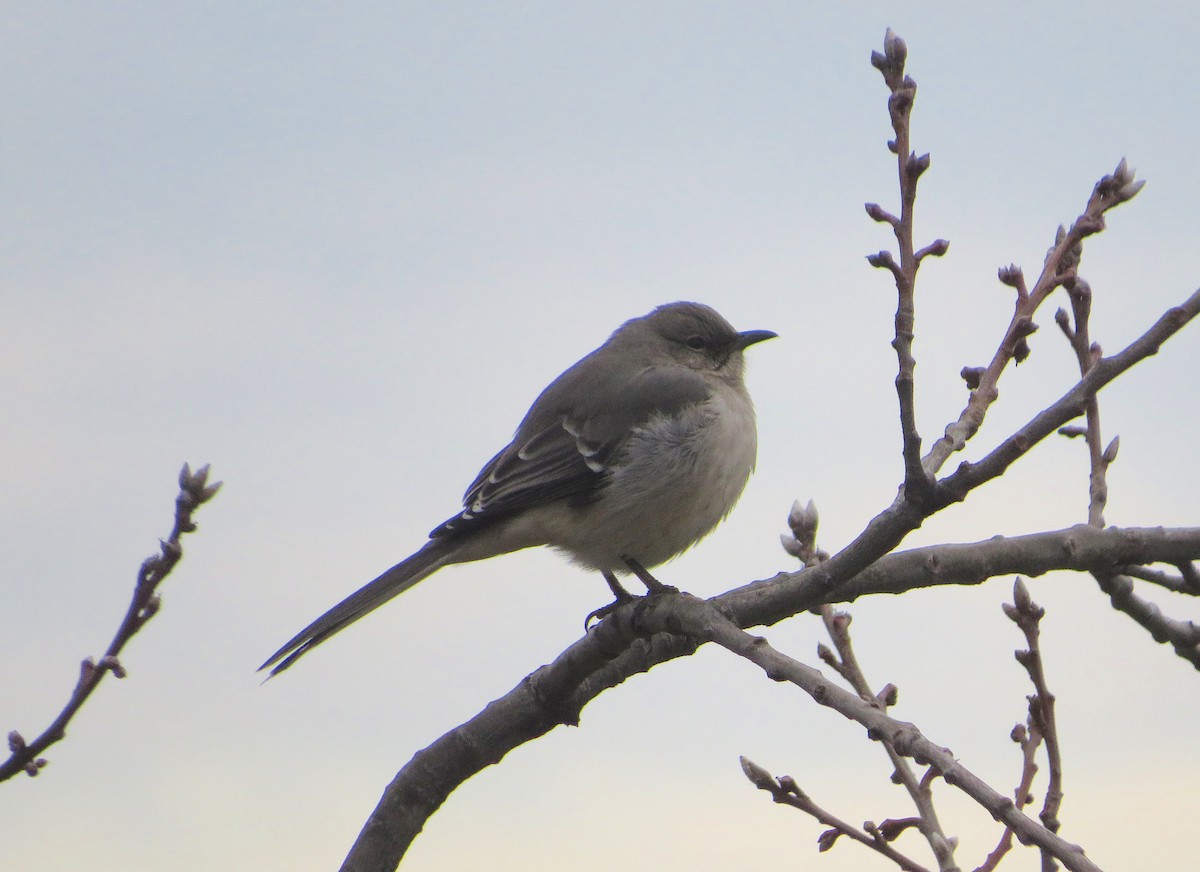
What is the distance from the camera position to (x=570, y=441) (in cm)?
602

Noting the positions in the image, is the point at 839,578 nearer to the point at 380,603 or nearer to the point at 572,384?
the point at 380,603

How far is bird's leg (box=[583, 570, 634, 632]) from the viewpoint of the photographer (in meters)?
5.25

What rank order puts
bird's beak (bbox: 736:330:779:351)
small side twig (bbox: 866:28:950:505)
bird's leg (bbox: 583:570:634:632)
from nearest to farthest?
small side twig (bbox: 866:28:950:505), bird's leg (bbox: 583:570:634:632), bird's beak (bbox: 736:330:779:351)

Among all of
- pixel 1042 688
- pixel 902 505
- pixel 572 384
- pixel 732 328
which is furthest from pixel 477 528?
pixel 902 505

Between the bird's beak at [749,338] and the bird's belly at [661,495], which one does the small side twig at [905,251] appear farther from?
the bird's beak at [749,338]

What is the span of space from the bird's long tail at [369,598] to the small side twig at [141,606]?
196cm

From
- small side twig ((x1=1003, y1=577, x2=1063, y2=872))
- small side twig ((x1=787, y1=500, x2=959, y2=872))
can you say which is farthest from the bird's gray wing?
small side twig ((x1=1003, y1=577, x2=1063, y2=872))

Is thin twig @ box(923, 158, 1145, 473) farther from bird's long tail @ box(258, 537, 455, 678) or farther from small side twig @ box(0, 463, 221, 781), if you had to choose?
bird's long tail @ box(258, 537, 455, 678)

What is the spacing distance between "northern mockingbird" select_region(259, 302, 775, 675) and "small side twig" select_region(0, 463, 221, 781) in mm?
2030

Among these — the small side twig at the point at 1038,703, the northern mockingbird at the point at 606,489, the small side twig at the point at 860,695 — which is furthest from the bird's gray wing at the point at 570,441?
the small side twig at the point at 1038,703

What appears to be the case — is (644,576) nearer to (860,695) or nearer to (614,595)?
(614,595)

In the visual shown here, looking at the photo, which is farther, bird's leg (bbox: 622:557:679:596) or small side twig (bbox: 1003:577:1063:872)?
bird's leg (bbox: 622:557:679:596)

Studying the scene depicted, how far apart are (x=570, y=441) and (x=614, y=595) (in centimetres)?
79

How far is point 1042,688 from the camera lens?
12.5ft
